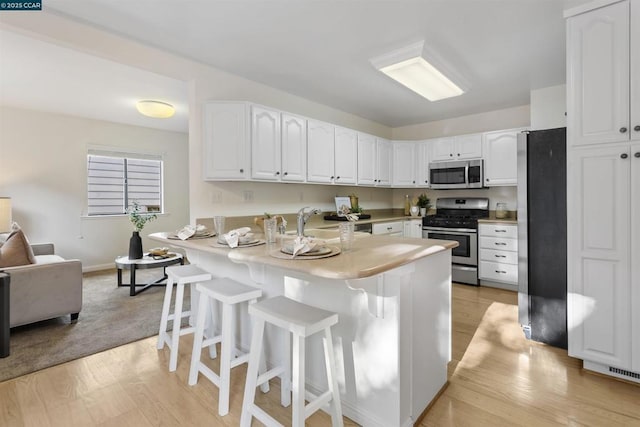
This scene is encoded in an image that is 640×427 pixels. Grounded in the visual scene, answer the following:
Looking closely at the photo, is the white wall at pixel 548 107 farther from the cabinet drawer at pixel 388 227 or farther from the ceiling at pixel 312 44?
the cabinet drawer at pixel 388 227

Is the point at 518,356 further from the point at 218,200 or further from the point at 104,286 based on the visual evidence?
the point at 104,286

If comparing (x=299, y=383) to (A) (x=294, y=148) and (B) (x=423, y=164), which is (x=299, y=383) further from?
(B) (x=423, y=164)

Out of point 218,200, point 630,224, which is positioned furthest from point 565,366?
point 218,200

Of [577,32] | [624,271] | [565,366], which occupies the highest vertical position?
[577,32]

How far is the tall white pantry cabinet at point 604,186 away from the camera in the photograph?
71.7 inches

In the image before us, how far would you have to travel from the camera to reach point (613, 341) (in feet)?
6.23

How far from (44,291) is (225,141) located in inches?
83.8

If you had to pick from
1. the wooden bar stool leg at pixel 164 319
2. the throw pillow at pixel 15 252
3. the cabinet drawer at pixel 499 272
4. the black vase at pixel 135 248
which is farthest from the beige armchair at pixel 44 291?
the cabinet drawer at pixel 499 272

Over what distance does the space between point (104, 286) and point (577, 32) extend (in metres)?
5.51

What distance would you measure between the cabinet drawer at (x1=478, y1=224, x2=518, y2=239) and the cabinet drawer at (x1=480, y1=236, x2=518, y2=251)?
0.05m

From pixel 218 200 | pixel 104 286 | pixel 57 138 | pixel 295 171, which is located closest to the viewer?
pixel 218 200

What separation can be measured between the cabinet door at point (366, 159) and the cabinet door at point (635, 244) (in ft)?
9.73

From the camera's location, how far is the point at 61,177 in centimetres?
471

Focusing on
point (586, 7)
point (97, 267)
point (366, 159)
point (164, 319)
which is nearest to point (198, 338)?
point (164, 319)
